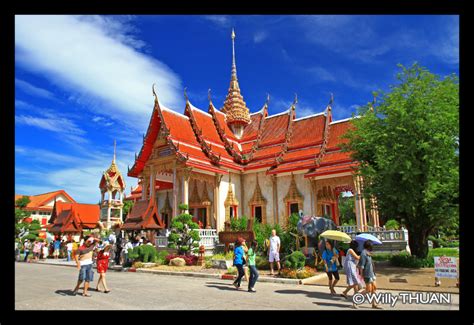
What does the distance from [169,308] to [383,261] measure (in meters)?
10.8

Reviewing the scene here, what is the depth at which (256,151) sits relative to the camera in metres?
26.8

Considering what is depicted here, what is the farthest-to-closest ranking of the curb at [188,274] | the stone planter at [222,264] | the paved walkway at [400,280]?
the stone planter at [222,264]
the curb at [188,274]
the paved walkway at [400,280]

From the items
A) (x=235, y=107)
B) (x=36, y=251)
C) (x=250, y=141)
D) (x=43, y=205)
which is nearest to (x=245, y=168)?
(x=250, y=141)

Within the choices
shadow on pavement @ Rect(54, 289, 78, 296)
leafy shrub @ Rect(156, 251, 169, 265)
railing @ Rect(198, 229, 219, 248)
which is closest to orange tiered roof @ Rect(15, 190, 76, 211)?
railing @ Rect(198, 229, 219, 248)

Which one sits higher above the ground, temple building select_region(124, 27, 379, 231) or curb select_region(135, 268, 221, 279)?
temple building select_region(124, 27, 379, 231)

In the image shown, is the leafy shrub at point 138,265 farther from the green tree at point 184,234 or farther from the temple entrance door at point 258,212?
the temple entrance door at point 258,212

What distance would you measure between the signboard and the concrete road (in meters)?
0.79

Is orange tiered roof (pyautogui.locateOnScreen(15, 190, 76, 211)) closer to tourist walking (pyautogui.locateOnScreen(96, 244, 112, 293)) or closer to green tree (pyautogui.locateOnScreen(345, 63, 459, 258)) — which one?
tourist walking (pyautogui.locateOnScreen(96, 244, 112, 293))

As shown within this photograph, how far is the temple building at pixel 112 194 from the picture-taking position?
38.6 meters

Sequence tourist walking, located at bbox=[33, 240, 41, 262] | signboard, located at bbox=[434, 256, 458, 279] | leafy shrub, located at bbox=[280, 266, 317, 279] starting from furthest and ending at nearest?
tourist walking, located at bbox=[33, 240, 41, 262]
leafy shrub, located at bbox=[280, 266, 317, 279]
signboard, located at bbox=[434, 256, 458, 279]

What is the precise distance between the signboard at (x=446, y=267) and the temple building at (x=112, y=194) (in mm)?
33527

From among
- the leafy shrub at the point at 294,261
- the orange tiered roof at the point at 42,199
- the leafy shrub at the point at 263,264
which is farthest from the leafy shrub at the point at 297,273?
the orange tiered roof at the point at 42,199

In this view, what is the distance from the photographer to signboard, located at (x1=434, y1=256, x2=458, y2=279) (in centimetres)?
923

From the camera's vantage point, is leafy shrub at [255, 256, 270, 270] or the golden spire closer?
leafy shrub at [255, 256, 270, 270]
